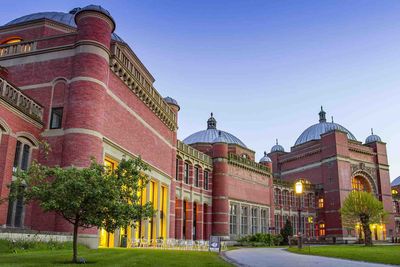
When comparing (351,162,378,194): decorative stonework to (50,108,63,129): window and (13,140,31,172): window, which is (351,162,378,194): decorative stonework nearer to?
(50,108,63,129): window

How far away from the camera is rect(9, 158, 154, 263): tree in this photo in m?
14.2

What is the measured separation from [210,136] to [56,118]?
127ft

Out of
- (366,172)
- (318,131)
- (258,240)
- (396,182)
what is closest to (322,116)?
(318,131)

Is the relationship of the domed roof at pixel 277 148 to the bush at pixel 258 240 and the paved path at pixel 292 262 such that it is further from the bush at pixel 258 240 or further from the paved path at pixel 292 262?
the paved path at pixel 292 262

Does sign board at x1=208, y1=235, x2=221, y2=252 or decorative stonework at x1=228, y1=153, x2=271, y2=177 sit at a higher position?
decorative stonework at x1=228, y1=153, x2=271, y2=177

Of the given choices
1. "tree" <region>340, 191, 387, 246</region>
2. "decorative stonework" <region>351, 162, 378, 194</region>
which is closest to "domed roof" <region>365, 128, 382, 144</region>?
"decorative stonework" <region>351, 162, 378, 194</region>

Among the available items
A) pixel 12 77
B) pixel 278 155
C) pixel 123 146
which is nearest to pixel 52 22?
pixel 12 77

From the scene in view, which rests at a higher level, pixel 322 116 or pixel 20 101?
pixel 322 116

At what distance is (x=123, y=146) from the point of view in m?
29.7

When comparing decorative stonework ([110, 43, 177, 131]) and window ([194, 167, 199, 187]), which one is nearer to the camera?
decorative stonework ([110, 43, 177, 131])

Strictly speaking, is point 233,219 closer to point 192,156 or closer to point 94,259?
point 192,156

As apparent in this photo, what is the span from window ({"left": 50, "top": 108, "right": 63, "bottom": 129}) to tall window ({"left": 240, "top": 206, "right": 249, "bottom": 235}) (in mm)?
33893

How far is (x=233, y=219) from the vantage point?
5191 cm

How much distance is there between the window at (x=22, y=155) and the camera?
23.0m
